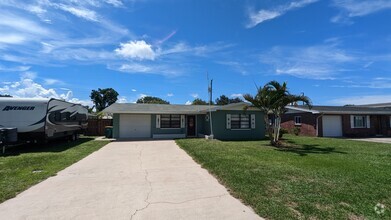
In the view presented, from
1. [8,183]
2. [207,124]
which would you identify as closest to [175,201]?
[8,183]

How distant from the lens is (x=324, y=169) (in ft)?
28.2

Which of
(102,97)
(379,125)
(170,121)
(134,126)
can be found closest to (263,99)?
(170,121)

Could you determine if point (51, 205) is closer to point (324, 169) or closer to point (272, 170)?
point (272, 170)

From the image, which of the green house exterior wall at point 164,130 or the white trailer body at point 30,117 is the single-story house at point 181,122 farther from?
the white trailer body at point 30,117

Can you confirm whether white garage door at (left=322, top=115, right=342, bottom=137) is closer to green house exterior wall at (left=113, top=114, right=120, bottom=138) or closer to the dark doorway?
the dark doorway

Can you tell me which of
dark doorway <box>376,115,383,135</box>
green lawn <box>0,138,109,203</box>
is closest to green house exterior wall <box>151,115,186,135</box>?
green lawn <box>0,138,109,203</box>

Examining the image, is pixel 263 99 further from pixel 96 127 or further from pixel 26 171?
pixel 96 127

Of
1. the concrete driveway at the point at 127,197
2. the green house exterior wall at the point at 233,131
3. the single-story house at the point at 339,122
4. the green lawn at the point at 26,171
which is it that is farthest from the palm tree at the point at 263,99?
the green lawn at the point at 26,171

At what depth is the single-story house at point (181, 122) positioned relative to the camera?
21531mm

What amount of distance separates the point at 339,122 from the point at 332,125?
98cm

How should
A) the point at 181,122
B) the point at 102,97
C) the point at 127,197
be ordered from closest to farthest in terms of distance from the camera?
the point at 127,197 → the point at 181,122 → the point at 102,97

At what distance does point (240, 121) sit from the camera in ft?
72.8

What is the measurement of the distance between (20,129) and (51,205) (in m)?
10.5

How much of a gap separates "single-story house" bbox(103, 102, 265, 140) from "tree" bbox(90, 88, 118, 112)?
5067 cm
